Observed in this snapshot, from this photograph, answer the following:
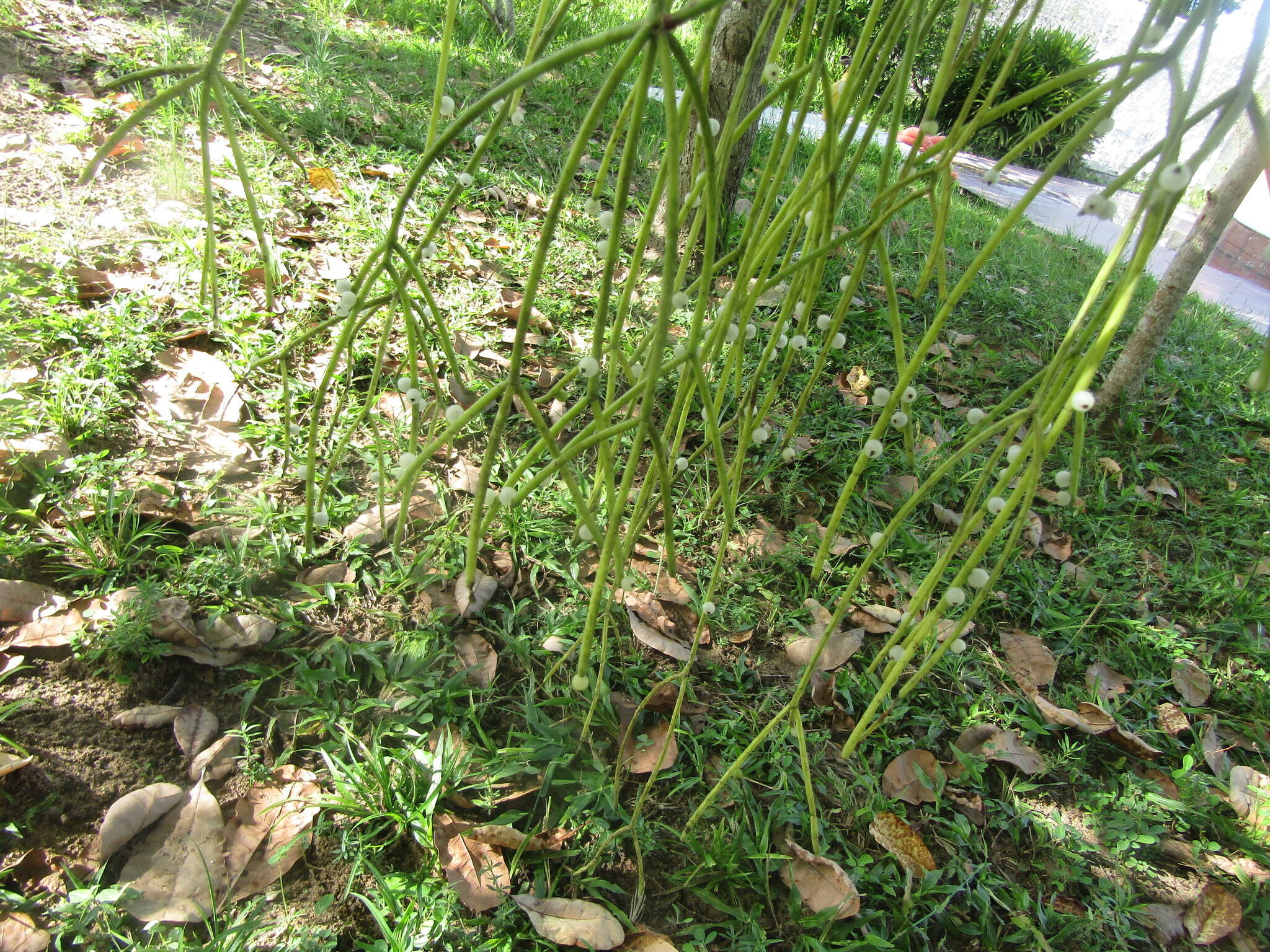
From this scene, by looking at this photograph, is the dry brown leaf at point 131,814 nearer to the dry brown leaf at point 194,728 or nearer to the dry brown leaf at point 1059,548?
the dry brown leaf at point 194,728

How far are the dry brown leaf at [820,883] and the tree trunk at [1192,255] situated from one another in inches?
71.3

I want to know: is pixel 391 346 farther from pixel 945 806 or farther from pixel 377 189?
pixel 945 806

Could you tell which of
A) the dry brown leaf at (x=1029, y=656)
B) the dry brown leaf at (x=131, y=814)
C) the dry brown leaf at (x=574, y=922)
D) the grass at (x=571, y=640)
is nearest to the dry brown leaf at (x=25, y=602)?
the grass at (x=571, y=640)

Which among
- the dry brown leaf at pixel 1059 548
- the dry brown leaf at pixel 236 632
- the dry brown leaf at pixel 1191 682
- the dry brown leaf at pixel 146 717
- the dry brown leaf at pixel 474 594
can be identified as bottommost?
the dry brown leaf at pixel 146 717

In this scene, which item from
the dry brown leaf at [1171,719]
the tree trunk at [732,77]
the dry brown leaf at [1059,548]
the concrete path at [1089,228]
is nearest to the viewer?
the dry brown leaf at [1171,719]

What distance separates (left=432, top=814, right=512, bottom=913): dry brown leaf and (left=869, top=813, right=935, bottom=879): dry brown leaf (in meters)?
0.59

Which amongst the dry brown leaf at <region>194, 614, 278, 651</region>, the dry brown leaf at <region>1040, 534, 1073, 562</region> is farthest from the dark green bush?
the dry brown leaf at <region>194, 614, 278, 651</region>

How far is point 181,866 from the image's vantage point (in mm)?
978

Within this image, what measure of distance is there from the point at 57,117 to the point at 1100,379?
336 cm

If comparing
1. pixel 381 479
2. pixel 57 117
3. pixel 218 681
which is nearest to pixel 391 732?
pixel 218 681

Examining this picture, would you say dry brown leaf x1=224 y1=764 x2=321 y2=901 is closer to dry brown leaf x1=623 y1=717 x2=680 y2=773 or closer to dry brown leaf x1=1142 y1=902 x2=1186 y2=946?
dry brown leaf x1=623 y1=717 x2=680 y2=773

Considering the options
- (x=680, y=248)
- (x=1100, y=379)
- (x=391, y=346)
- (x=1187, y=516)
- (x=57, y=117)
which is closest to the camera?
(x=391, y=346)

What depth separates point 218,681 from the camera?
1182 millimetres

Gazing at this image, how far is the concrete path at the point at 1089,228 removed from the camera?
4422mm
